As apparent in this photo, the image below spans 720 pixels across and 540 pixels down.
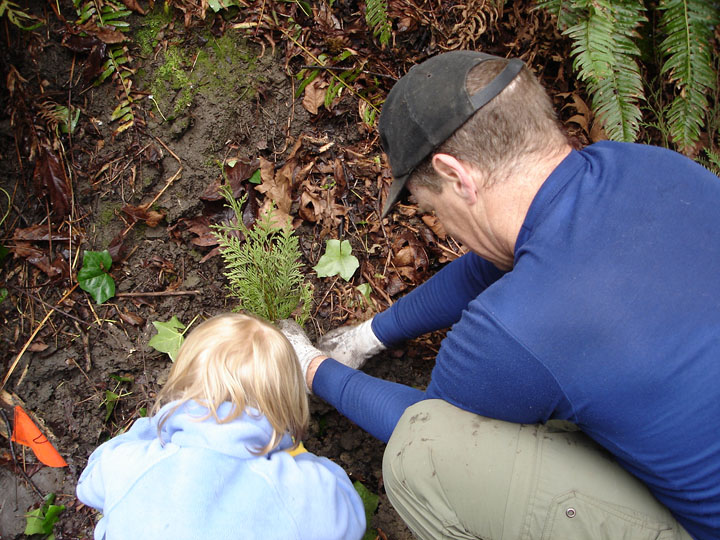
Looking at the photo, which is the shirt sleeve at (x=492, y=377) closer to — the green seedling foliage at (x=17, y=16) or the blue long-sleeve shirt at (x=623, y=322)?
the blue long-sleeve shirt at (x=623, y=322)

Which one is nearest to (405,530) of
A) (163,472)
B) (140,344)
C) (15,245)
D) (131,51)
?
(163,472)

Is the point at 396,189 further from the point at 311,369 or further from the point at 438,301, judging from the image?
the point at 311,369

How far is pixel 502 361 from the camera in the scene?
145 centimetres

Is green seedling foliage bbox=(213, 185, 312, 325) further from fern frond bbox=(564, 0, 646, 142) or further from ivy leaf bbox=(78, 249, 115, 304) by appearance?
fern frond bbox=(564, 0, 646, 142)

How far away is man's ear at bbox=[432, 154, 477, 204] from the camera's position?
163 centimetres

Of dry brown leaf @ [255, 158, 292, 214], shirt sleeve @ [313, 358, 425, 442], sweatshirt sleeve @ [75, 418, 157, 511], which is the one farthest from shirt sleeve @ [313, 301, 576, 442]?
dry brown leaf @ [255, 158, 292, 214]

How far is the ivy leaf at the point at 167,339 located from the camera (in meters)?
2.67

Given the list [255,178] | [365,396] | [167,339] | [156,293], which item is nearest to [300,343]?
[365,396]

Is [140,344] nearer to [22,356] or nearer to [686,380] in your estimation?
[22,356]

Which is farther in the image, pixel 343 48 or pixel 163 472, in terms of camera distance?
pixel 343 48

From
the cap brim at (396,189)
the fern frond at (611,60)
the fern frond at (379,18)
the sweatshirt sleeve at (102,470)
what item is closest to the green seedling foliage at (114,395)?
the sweatshirt sleeve at (102,470)

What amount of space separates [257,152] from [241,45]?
656 mm

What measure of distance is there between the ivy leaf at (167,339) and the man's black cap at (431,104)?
162 cm

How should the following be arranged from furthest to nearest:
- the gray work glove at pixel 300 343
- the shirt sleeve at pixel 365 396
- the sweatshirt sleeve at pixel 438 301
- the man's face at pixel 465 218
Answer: the gray work glove at pixel 300 343 < the sweatshirt sleeve at pixel 438 301 < the shirt sleeve at pixel 365 396 < the man's face at pixel 465 218
